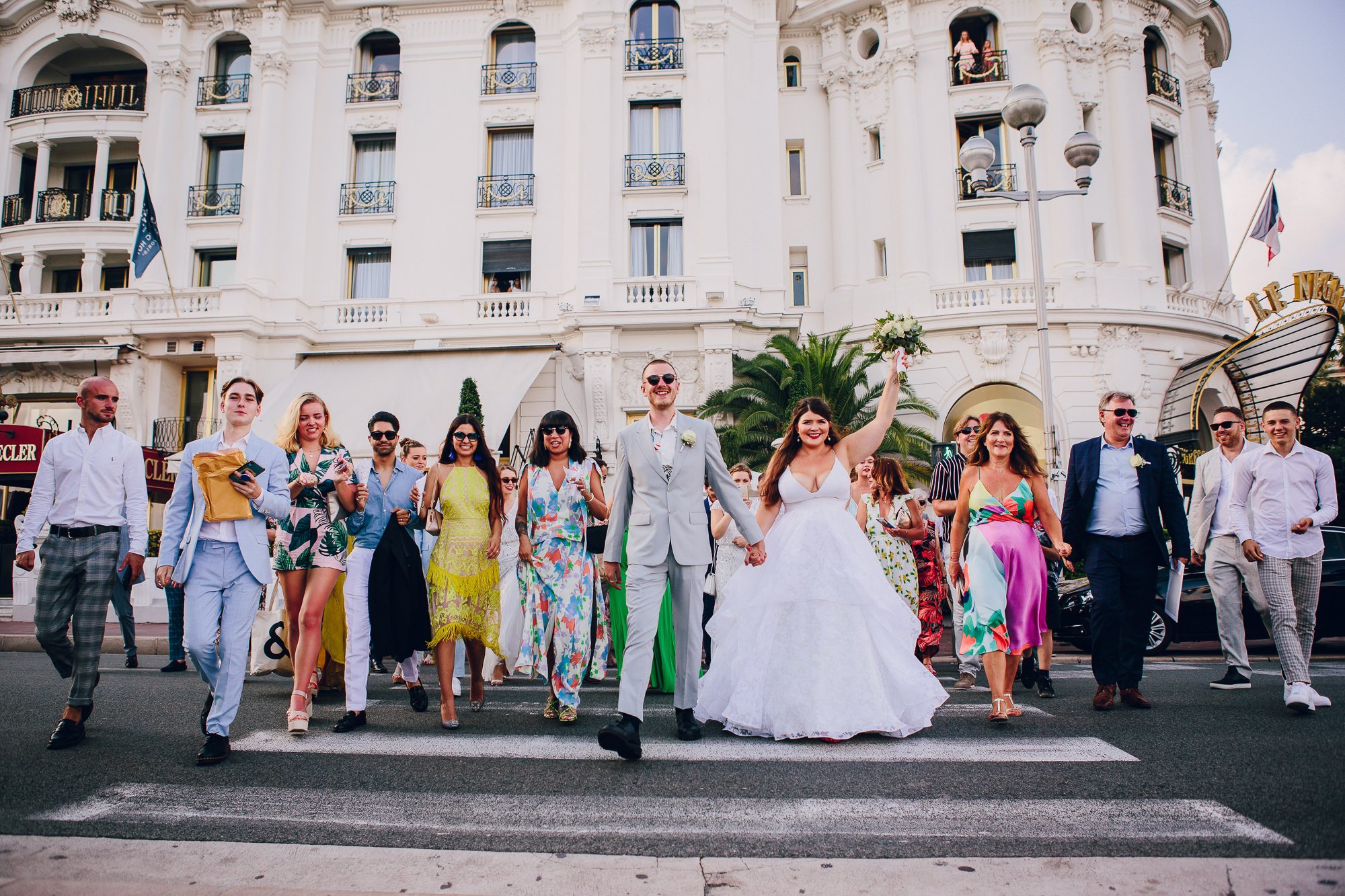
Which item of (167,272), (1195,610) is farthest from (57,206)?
(1195,610)

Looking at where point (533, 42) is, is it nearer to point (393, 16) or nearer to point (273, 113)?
point (393, 16)

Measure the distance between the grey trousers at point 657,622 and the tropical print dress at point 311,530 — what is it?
199 cm

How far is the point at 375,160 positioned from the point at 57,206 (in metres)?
9.22

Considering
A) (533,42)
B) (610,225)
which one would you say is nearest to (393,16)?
(533,42)

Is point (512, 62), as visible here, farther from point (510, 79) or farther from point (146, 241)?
point (146, 241)

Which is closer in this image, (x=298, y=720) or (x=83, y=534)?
(x=298, y=720)

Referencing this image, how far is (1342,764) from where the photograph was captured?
4020 millimetres

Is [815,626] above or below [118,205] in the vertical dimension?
below

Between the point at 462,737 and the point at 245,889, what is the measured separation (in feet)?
7.65

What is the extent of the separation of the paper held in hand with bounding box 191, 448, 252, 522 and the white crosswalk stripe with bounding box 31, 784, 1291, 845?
1.55 m

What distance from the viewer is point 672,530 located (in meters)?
4.95

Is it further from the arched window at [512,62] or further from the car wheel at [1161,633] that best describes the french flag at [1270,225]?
the arched window at [512,62]

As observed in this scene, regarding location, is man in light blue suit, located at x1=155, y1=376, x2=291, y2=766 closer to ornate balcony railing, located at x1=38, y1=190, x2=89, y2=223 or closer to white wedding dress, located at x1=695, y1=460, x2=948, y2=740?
white wedding dress, located at x1=695, y1=460, x2=948, y2=740

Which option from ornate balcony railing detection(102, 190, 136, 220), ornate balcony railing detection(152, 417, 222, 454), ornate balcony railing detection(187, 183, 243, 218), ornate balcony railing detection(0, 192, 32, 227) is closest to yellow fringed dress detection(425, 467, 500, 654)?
ornate balcony railing detection(152, 417, 222, 454)
